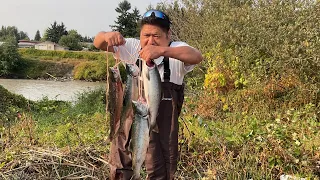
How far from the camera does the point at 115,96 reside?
2.67m

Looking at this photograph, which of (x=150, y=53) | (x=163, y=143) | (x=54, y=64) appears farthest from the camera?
(x=54, y=64)

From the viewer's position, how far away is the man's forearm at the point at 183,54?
2502 mm

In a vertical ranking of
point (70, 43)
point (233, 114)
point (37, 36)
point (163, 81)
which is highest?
point (37, 36)

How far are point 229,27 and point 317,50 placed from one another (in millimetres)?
3881

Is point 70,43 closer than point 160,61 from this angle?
No

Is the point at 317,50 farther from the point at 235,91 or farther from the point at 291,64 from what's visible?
the point at 235,91

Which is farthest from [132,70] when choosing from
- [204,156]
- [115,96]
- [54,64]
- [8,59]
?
[54,64]

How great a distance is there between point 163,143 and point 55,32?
6996 cm

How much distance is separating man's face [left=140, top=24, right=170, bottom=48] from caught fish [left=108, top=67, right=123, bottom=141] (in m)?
0.35

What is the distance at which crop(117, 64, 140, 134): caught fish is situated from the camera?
2.50m

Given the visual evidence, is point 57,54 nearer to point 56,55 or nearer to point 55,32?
point 56,55

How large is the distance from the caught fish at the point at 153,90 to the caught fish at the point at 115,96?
244 millimetres

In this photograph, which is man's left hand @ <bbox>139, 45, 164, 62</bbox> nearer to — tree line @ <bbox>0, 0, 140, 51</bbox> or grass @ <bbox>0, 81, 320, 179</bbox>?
grass @ <bbox>0, 81, 320, 179</bbox>

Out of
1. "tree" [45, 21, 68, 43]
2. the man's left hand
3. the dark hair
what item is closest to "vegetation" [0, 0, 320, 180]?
the dark hair
